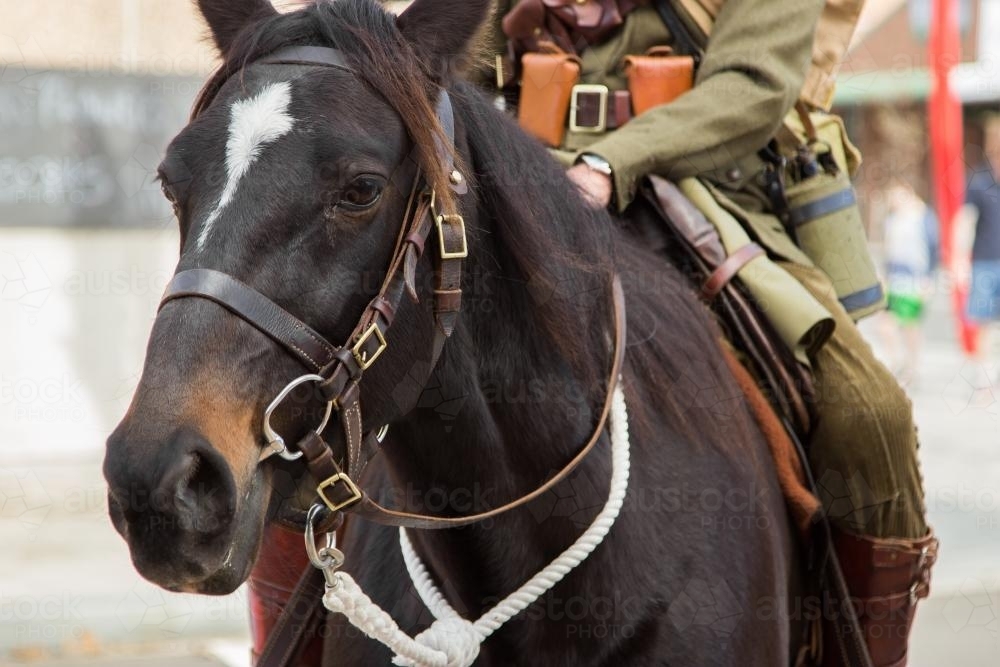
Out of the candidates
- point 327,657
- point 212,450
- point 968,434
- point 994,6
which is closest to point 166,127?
point 327,657

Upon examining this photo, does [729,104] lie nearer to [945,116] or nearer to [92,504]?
[92,504]

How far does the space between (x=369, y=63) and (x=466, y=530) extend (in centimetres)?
85

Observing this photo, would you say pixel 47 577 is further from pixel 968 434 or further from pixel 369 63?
pixel 968 434

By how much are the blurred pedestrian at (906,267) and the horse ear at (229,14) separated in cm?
1104

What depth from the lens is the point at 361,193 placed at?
1.75 metres

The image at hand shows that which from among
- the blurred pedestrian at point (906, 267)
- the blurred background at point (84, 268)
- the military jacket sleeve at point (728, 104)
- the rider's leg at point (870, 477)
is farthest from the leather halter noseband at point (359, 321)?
the blurred pedestrian at point (906, 267)

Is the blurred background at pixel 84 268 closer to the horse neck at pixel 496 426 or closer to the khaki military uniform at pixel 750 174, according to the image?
the khaki military uniform at pixel 750 174

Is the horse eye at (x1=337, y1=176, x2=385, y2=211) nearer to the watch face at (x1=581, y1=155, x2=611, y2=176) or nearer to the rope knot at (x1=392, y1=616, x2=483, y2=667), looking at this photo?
the rope knot at (x1=392, y1=616, x2=483, y2=667)

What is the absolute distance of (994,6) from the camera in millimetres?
17250

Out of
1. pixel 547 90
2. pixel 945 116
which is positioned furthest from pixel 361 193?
pixel 945 116

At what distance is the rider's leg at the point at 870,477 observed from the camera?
2701 millimetres

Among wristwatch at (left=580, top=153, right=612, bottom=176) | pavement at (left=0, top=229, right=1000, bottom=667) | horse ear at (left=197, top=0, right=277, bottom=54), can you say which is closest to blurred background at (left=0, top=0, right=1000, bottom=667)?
pavement at (left=0, top=229, right=1000, bottom=667)

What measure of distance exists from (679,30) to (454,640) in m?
1.81

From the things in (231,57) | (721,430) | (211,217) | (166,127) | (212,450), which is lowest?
(166,127)
